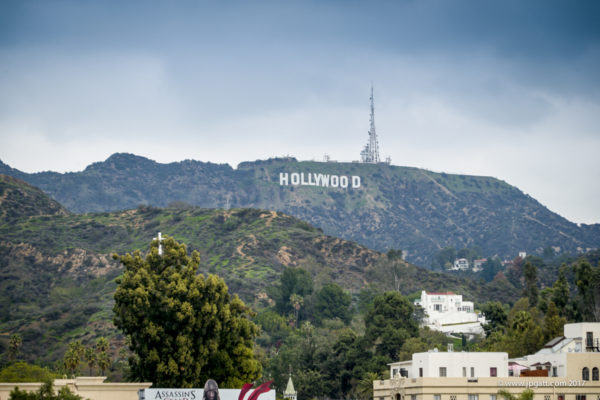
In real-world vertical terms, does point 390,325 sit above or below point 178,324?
above

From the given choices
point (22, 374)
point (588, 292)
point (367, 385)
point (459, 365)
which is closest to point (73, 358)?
point (22, 374)

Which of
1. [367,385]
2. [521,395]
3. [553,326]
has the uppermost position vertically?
[553,326]

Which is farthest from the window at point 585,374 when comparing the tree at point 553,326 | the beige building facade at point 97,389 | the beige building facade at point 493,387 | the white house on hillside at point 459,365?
the beige building facade at point 97,389

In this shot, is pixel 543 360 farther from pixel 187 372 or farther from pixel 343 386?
pixel 343 386

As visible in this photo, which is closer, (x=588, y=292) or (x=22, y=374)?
(x=22, y=374)

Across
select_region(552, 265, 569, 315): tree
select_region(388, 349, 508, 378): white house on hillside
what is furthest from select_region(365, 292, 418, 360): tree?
select_region(388, 349, 508, 378): white house on hillside

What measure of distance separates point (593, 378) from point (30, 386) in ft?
185

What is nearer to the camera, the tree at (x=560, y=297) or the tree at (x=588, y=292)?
the tree at (x=560, y=297)

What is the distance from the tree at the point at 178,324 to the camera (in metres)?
102

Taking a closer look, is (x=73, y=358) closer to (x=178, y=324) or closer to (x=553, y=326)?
(x=178, y=324)

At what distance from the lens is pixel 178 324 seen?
104000 millimetres

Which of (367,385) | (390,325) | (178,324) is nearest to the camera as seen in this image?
(178,324)

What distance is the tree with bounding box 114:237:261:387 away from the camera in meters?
102

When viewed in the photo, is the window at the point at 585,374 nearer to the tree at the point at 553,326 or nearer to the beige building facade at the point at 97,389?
the tree at the point at 553,326
